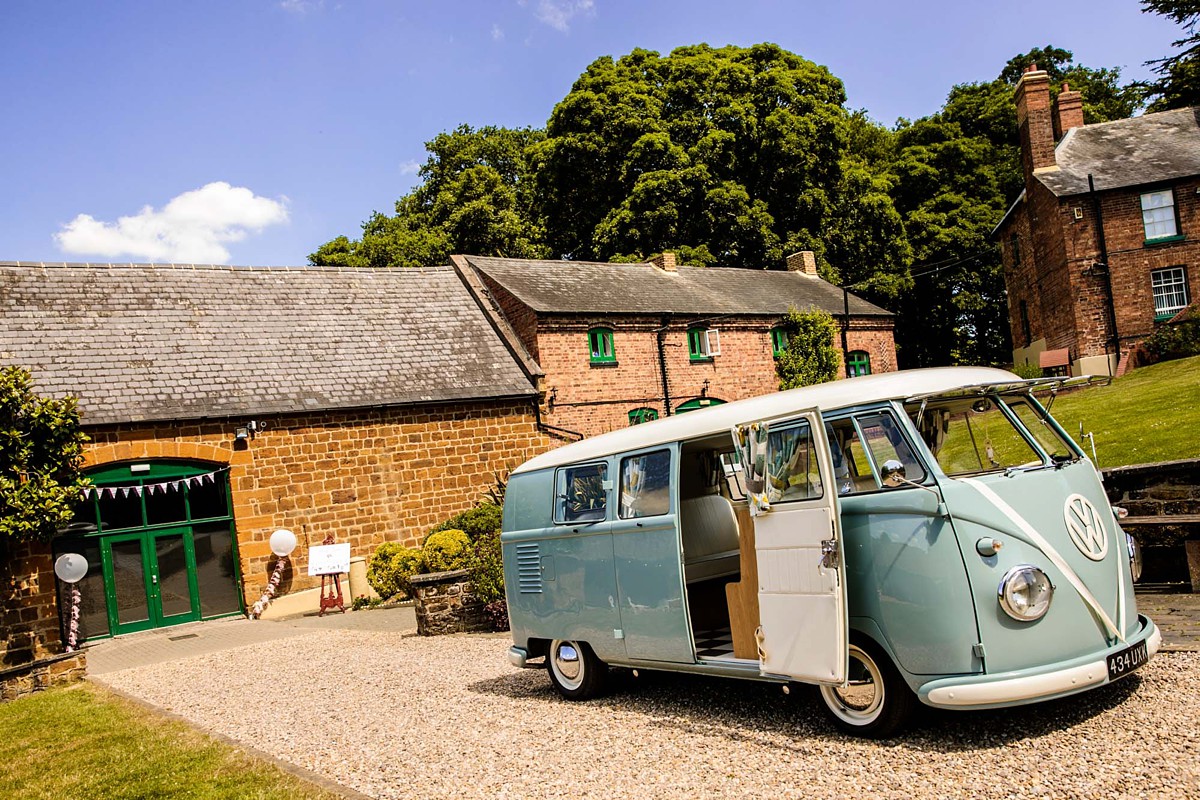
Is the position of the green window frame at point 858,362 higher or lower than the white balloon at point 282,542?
higher

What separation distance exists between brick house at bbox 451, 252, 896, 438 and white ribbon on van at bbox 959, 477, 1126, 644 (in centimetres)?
1908

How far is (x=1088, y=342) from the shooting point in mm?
30797

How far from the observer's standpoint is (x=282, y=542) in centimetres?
2025

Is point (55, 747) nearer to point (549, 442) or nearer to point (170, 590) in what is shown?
point (170, 590)

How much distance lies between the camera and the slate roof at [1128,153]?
30.5m

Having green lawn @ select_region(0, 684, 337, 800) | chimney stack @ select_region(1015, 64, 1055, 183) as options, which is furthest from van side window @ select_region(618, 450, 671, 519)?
chimney stack @ select_region(1015, 64, 1055, 183)

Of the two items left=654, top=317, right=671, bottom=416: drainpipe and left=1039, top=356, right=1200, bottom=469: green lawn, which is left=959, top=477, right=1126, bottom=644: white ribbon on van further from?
left=654, top=317, right=671, bottom=416: drainpipe

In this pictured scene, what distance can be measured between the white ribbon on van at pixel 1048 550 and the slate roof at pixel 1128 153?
28.6m

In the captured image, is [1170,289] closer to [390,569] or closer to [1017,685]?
[390,569]

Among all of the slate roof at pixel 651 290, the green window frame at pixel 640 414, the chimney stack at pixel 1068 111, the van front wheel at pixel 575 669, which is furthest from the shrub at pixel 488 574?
the chimney stack at pixel 1068 111

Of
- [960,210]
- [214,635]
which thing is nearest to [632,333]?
[214,635]

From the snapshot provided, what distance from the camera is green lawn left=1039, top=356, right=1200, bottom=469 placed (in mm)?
14094

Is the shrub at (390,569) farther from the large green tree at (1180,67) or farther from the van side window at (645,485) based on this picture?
the large green tree at (1180,67)

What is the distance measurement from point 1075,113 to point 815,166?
427 inches
